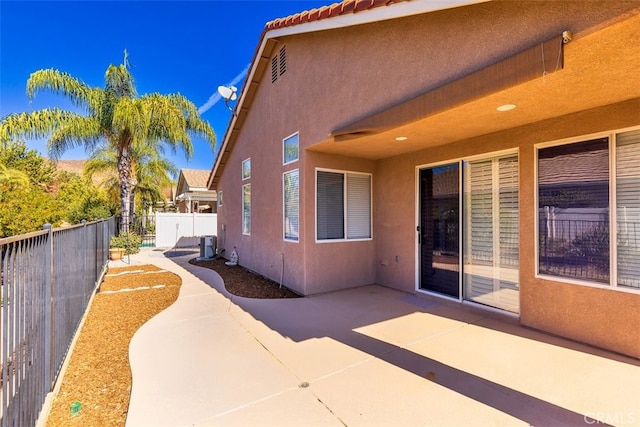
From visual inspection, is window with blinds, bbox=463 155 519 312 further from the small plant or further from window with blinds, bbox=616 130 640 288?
the small plant

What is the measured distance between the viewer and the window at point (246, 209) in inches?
400

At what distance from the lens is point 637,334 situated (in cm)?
357

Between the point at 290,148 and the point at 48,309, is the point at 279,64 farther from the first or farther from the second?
the point at 48,309

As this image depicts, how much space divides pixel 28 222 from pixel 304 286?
9.95 meters

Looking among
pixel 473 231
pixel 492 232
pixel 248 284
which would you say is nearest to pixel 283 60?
pixel 248 284

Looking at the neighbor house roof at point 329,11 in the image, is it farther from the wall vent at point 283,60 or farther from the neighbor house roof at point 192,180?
the neighbor house roof at point 192,180

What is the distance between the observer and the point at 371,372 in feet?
11.1

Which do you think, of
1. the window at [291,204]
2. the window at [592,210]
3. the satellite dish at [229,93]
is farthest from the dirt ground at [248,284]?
the satellite dish at [229,93]

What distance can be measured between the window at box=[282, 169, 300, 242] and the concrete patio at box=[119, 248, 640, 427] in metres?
2.25

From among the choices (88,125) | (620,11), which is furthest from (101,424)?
(88,125)

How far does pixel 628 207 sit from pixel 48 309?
22.0 ft

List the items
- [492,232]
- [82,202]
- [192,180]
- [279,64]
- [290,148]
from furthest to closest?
[192,180], [82,202], [279,64], [290,148], [492,232]

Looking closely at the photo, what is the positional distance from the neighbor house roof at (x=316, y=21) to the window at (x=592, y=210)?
278 centimetres

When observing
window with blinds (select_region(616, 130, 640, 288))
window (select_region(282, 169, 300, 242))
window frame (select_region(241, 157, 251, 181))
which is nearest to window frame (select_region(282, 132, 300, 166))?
window (select_region(282, 169, 300, 242))
